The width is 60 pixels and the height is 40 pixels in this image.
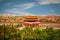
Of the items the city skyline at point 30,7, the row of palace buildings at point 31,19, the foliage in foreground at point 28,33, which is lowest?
the foliage in foreground at point 28,33

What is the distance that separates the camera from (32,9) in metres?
2.26

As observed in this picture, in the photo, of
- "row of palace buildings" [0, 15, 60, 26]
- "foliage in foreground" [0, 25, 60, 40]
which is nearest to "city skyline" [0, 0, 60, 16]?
"row of palace buildings" [0, 15, 60, 26]

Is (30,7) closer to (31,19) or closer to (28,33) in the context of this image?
(31,19)

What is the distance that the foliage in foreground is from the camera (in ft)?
7.20

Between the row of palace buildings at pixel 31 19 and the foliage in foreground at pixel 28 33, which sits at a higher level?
the row of palace buildings at pixel 31 19

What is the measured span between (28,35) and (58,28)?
501 millimetres

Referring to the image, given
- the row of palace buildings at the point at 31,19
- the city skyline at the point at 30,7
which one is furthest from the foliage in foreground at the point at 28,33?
the city skyline at the point at 30,7

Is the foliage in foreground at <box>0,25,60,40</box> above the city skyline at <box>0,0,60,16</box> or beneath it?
beneath

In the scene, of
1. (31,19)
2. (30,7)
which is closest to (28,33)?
(31,19)

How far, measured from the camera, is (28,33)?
2.21 m

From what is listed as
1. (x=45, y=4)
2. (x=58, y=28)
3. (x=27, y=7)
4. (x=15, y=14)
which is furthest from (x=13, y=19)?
(x=58, y=28)

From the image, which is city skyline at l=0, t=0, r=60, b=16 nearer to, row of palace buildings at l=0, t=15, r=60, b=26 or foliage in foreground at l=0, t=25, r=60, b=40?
row of palace buildings at l=0, t=15, r=60, b=26

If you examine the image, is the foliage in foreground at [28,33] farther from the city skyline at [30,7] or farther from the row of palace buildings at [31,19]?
the city skyline at [30,7]

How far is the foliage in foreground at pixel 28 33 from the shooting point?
7.20 ft
